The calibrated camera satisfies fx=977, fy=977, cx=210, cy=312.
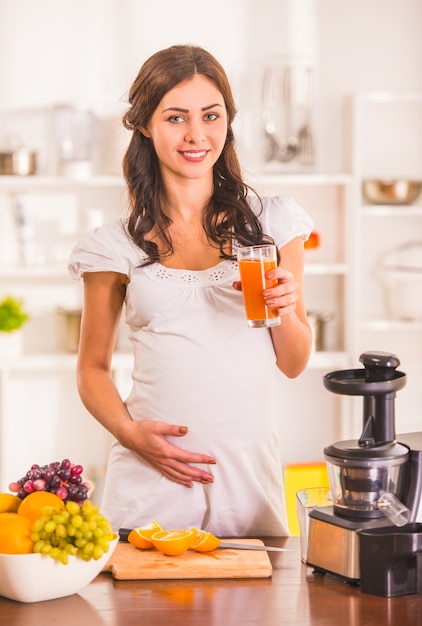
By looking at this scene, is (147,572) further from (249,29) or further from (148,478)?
(249,29)

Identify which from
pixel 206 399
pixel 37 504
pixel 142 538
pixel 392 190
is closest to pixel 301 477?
pixel 392 190

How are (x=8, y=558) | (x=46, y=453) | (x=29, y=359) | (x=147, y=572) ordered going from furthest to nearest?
(x=46, y=453)
(x=29, y=359)
(x=147, y=572)
(x=8, y=558)

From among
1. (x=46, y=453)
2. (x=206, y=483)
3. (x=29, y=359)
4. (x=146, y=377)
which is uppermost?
(x=146, y=377)

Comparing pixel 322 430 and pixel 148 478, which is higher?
pixel 148 478

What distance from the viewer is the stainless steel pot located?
15.0 ft

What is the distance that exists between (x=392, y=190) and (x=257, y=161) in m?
0.68

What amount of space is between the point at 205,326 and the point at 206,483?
342 mm

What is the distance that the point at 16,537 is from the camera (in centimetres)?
156

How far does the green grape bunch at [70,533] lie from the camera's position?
1.54m

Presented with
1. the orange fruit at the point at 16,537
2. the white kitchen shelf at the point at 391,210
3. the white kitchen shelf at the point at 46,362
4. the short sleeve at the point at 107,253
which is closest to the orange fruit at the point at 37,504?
the orange fruit at the point at 16,537

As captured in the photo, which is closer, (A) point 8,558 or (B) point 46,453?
(A) point 8,558

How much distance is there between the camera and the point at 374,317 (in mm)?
4824

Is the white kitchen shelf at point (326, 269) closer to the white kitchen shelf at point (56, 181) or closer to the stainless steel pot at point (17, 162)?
the white kitchen shelf at point (56, 181)

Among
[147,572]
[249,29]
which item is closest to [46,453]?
[249,29]
